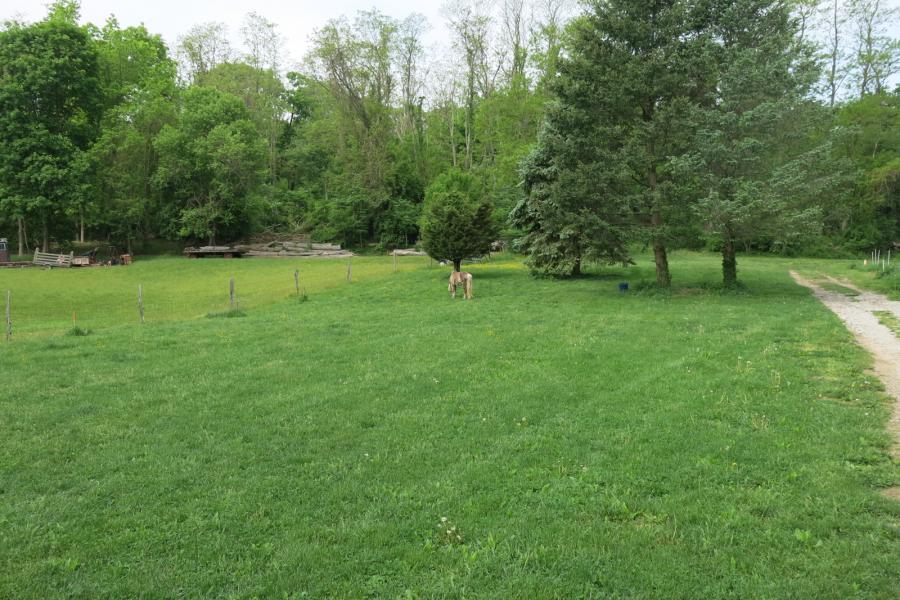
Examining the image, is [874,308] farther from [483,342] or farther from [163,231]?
[163,231]

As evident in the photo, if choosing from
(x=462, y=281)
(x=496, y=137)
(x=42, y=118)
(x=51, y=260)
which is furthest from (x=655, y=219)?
(x=42, y=118)

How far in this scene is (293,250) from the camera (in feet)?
166

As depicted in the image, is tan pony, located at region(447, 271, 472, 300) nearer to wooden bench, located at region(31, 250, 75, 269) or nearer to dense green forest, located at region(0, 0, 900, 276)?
dense green forest, located at region(0, 0, 900, 276)

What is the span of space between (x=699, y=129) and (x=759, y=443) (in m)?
15.4

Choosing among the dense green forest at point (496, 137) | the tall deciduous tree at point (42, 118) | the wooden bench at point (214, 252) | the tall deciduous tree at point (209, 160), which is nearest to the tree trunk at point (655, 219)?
the dense green forest at point (496, 137)

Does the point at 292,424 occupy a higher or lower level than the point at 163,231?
lower

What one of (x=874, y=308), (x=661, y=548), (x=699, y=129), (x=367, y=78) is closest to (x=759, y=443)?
(x=661, y=548)

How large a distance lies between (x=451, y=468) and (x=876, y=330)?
12.0m

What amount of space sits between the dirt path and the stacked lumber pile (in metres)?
35.4

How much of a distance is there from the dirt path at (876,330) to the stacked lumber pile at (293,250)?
116 ft

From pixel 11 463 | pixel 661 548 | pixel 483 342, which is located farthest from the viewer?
pixel 483 342

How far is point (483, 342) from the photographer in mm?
12719

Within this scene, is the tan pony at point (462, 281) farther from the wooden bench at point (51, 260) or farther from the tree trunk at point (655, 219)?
the wooden bench at point (51, 260)

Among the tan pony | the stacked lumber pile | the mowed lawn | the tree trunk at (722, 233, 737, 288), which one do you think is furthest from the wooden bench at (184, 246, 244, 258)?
the tree trunk at (722, 233, 737, 288)
